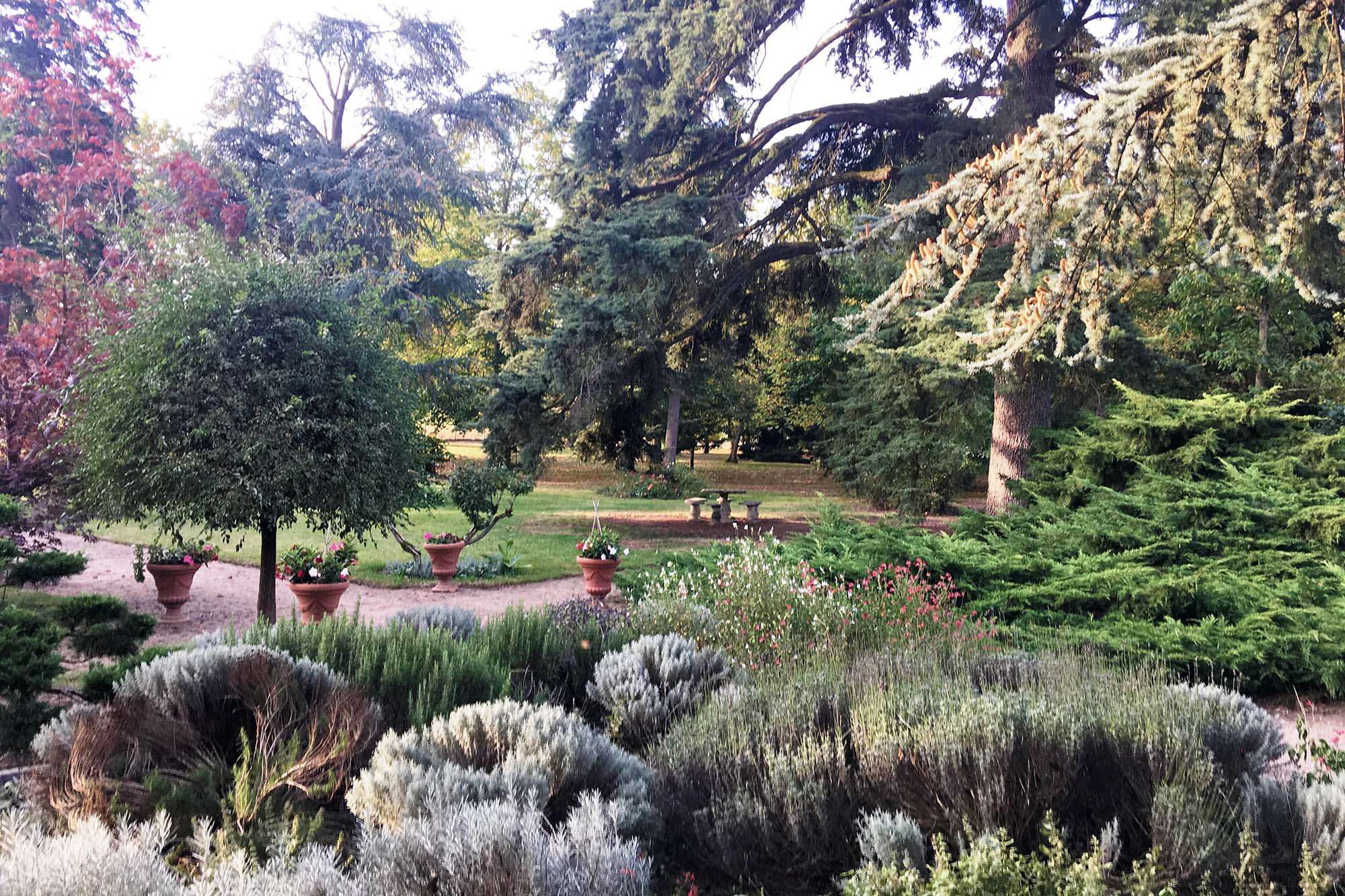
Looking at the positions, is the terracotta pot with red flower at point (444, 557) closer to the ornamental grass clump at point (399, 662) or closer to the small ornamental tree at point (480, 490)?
the small ornamental tree at point (480, 490)

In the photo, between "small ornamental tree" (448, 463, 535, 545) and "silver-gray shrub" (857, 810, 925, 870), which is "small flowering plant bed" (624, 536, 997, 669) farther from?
"small ornamental tree" (448, 463, 535, 545)

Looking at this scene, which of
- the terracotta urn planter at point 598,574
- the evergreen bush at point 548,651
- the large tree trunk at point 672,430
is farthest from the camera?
the large tree trunk at point 672,430

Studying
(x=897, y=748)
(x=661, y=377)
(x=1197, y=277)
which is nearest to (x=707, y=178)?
(x=661, y=377)

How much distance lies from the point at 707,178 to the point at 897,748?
11.2 meters

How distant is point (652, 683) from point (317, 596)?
5.27 metres

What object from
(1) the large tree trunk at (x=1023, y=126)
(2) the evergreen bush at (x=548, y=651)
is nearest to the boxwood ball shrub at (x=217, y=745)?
(2) the evergreen bush at (x=548, y=651)

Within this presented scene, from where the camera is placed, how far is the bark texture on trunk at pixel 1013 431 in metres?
11.4

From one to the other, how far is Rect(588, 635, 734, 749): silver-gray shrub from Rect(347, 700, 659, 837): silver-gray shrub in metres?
0.60

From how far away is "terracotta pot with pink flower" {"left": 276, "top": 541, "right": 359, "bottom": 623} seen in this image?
27.5 feet

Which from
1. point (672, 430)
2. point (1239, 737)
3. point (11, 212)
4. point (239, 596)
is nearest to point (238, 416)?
point (239, 596)

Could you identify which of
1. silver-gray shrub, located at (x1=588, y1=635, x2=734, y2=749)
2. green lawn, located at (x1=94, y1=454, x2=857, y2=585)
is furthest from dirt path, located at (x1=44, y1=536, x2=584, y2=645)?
silver-gray shrub, located at (x1=588, y1=635, x2=734, y2=749)

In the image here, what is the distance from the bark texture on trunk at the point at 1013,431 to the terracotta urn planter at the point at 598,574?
5.19 m

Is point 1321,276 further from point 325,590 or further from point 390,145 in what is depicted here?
point 390,145

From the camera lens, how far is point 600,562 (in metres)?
9.98
